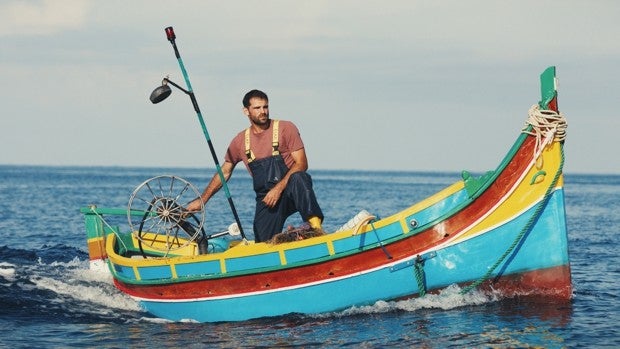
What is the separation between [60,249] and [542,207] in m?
13.6

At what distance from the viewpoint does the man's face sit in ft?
37.6

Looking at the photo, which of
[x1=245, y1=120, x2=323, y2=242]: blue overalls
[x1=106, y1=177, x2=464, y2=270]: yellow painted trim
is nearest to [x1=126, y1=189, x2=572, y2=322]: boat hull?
[x1=106, y1=177, x2=464, y2=270]: yellow painted trim

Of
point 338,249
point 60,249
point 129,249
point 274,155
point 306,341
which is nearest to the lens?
point 306,341

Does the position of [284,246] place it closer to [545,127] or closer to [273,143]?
[273,143]

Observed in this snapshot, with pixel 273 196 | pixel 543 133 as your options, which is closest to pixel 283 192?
pixel 273 196

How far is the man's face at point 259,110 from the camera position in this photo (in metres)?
11.5

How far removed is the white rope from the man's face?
3212 mm

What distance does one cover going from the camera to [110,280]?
1495 cm

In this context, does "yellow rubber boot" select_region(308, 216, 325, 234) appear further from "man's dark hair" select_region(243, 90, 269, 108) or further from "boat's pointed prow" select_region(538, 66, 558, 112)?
"boat's pointed prow" select_region(538, 66, 558, 112)

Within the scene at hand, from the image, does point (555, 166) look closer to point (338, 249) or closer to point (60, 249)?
point (338, 249)

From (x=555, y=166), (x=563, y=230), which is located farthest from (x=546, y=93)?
(x=563, y=230)

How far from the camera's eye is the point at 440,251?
35.0 feet

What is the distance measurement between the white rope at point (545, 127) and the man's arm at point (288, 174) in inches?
109

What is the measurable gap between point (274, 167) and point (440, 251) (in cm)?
236
